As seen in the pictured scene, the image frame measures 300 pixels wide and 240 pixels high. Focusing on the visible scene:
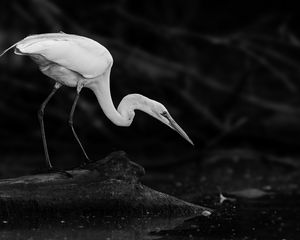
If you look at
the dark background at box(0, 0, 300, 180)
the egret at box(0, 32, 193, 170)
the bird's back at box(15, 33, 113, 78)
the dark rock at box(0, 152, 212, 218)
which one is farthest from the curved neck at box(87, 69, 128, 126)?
the dark background at box(0, 0, 300, 180)

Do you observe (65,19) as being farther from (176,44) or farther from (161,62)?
(176,44)

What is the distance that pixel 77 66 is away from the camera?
6879mm

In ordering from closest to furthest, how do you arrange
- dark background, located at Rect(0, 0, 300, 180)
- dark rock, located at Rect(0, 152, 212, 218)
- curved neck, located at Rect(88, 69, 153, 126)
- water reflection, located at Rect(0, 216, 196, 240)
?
1. water reflection, located at Rect(0, 216, 196, 240)
2. dark rock, located at Rect(0, 152, 212, 218)
3. curved neck, located at Rect(88, 69, 153, 126)
4. dark background, located at Rect(0, 0, 300, 180)

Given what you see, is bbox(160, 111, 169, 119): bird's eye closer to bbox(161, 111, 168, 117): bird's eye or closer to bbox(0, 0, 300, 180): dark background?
bbox(161, 111, 168, 117): bird's eye

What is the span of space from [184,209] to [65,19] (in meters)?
4.81

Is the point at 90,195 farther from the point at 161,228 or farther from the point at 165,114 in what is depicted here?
the point at 165,114

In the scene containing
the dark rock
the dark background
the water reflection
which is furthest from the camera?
the dark background

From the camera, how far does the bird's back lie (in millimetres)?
Result: 6445

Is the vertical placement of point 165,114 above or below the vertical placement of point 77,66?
below

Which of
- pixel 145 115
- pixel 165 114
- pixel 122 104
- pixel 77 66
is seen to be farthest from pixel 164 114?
pixel 145 115

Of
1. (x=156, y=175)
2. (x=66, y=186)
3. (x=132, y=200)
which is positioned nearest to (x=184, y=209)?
(x=132, y=200)

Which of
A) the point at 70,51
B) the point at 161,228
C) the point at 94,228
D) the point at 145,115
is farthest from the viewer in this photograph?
the point at 145,115

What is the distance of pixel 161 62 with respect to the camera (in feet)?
35.9

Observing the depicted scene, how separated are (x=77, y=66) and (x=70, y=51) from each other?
6.1 inches
